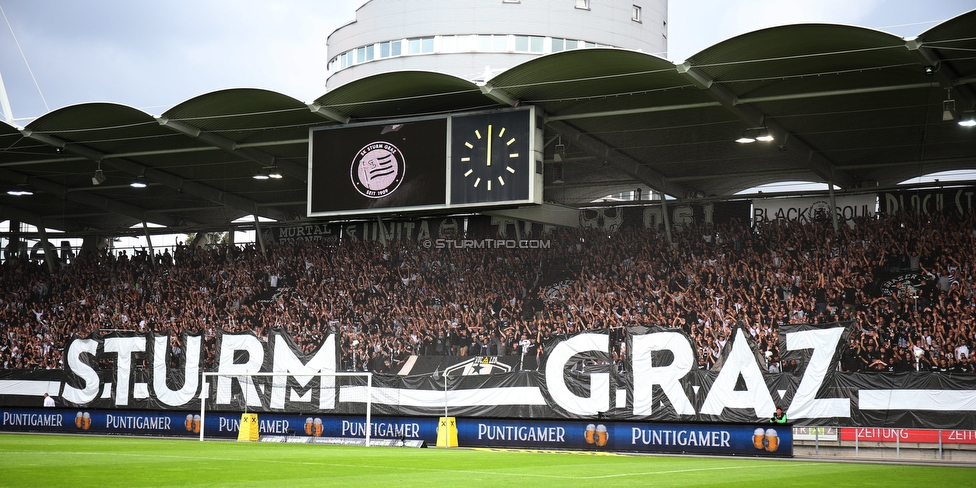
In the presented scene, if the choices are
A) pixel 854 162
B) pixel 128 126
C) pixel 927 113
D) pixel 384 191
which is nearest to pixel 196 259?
pixel 128 126

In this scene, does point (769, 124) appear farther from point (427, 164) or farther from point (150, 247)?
point (150, 247)

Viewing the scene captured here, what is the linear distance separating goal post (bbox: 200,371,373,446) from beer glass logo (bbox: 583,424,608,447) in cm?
603

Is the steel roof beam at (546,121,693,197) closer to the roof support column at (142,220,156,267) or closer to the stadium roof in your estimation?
the stadium roof

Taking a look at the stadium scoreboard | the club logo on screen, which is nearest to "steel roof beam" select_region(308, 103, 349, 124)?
the stadium scoreboard

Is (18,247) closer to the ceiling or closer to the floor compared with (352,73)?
closer to the floor

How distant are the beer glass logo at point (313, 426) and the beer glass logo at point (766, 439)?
11520 mm

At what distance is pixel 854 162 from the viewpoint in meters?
30.9

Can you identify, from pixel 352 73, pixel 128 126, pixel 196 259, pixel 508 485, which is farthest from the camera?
pixel 352 73

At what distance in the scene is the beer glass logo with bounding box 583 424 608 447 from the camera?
919 inches

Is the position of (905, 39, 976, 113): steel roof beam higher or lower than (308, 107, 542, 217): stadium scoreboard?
higher

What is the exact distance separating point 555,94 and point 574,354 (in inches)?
260

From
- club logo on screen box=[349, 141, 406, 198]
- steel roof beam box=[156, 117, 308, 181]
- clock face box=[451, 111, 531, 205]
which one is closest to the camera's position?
clock face box=[451, 111, 531, 205]

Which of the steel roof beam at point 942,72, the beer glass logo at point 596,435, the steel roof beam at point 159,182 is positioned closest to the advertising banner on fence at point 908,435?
the beer glass logo at point 596,435

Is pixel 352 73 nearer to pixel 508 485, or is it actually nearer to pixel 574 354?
pixel 574 354
